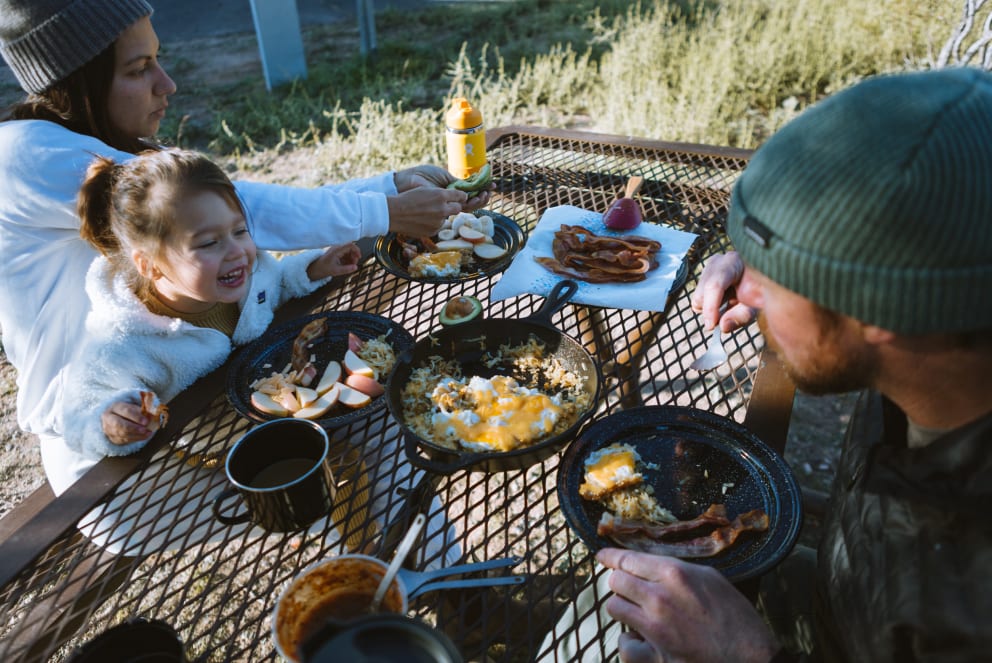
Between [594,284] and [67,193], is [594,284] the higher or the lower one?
the lower one

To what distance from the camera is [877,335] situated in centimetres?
97

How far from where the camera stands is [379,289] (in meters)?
2.19

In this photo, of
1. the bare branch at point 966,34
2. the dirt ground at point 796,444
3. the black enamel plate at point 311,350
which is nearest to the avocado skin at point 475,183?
the black enamel plate at point 311,350

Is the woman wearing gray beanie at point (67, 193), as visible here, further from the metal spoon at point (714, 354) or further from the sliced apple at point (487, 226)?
the metal spoon at point (714, 354)

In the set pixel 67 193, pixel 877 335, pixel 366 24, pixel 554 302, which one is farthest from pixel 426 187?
pixel 366 24

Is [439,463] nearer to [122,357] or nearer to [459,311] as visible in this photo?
[459,311]

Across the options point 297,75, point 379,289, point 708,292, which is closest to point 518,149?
point 379,289

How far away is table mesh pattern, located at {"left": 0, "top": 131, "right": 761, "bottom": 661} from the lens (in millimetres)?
1224

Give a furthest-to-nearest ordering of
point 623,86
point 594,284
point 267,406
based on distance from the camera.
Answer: point 623,86
point 594,284
point 267,406

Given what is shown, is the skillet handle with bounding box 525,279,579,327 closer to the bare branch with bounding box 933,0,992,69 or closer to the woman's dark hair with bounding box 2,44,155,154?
the woman's dark hair with bounding box 2,44,155,154

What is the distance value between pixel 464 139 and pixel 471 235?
423mm

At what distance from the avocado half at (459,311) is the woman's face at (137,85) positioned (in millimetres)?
1097

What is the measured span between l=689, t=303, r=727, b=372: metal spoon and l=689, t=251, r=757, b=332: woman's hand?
0.02 metres

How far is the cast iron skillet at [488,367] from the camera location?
4.39 feet
